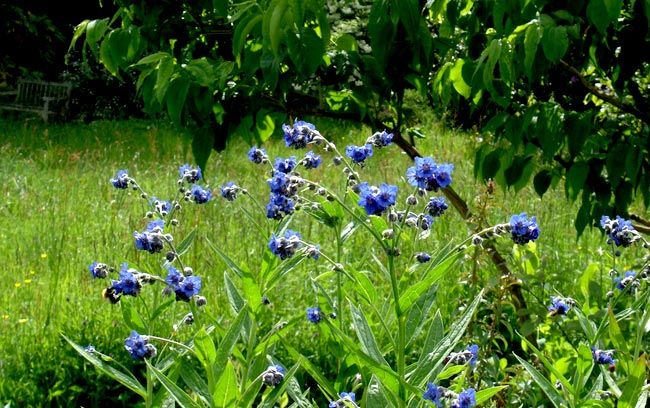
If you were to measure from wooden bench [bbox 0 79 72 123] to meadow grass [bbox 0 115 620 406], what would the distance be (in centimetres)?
333

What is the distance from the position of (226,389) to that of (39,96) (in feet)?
37.7

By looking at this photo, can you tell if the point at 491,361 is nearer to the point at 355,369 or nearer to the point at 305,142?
the point at 355,369

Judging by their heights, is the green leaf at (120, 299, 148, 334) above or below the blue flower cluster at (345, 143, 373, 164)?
below

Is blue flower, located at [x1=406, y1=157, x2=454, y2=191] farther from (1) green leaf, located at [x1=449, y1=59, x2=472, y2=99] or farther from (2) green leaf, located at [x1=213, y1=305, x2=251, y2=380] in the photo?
(1) green leaf, located at [x1=449, y1=59, x2=472, y2=99]

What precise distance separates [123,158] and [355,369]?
6.05 metres

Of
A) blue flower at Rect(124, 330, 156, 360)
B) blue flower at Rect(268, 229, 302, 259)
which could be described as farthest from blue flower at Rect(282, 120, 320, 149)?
blue flower at Rect(124, 330, 156, 360)

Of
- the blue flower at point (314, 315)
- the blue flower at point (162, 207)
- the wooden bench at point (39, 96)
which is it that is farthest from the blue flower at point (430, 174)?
the wooden bench at point (39, 96)

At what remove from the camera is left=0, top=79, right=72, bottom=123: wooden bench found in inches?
466

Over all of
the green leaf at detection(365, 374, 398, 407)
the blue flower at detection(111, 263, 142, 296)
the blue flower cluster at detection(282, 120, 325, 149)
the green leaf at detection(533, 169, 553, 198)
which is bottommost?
the green leaf at detection(365, 374, 398, 407)

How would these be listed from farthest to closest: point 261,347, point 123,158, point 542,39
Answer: point 123,158, point 542,39, point 261,347

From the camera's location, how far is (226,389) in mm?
1534

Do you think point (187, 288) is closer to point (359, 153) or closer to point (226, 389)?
point (226, 389)

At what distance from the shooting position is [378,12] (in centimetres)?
214

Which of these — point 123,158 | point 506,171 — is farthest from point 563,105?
point 123,158
